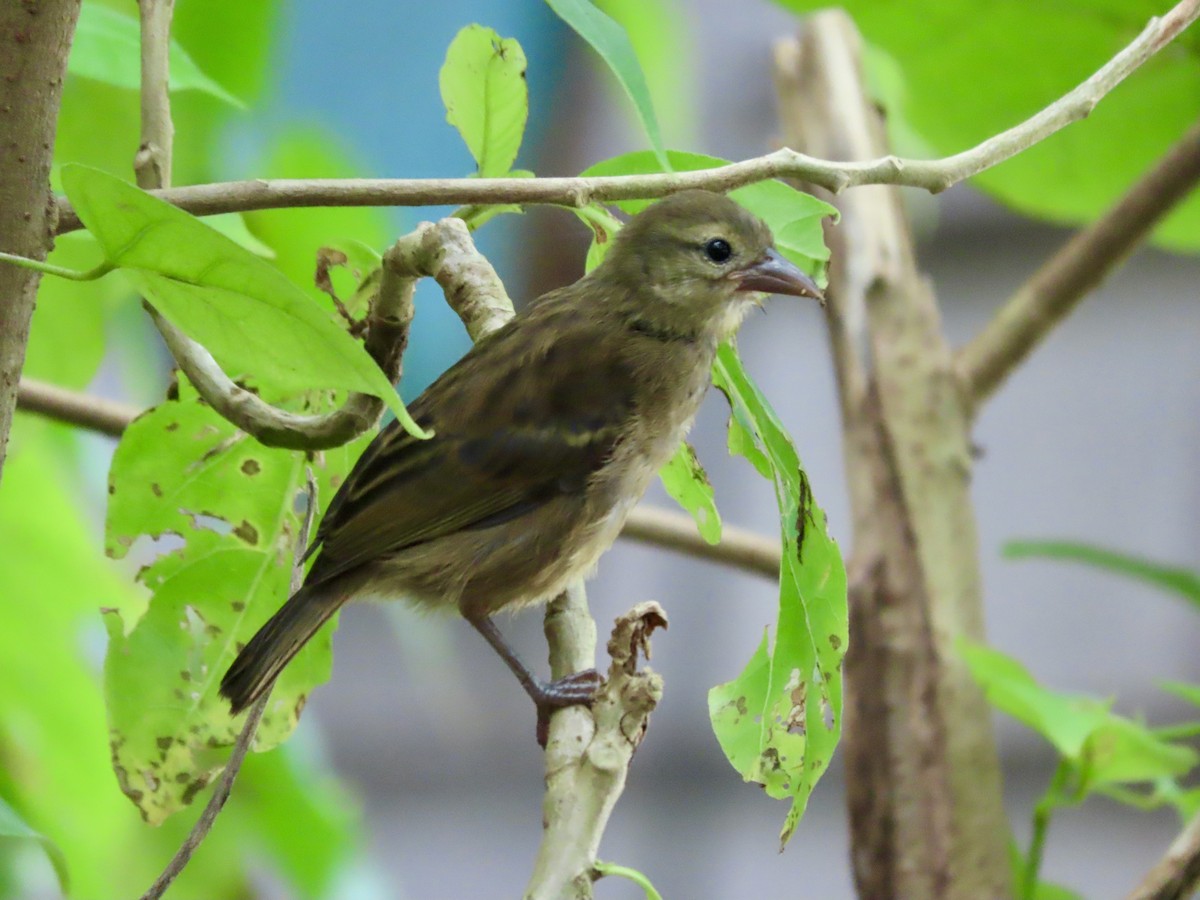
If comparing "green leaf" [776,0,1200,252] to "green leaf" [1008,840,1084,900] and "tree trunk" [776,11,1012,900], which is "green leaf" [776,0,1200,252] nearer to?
"tree trunk" [776,11,1012,900]

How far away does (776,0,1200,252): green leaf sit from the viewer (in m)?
3.02

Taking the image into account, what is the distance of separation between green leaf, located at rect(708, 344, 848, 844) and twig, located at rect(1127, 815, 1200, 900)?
30.5 inches

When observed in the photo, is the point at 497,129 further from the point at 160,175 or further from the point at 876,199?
the point at 876,199

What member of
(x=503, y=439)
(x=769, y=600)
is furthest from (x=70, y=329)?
(x=769, y=600)

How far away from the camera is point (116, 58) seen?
1.75 metres

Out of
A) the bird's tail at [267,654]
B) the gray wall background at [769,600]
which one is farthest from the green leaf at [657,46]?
the gray wall background at [769,600]

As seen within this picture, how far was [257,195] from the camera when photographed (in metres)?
1.29

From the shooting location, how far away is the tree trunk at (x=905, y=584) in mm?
2523

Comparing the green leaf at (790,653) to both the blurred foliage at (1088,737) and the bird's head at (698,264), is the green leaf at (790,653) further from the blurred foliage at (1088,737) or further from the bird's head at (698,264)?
the bird's head at (698,264)

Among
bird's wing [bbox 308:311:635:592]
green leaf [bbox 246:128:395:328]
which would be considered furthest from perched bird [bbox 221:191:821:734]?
green leaf [bbox 246:128:395:328]

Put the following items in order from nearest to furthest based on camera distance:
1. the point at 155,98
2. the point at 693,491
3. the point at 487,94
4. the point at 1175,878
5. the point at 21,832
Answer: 1. the point at 21,832
2. the point at 155,98
3. the point at 487,94
4. the point at 693,491
5. the point at 1175,878

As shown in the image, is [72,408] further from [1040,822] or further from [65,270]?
[1040,822]

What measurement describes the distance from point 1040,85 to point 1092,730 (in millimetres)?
1592

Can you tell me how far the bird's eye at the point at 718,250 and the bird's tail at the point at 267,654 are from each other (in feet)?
3.55
